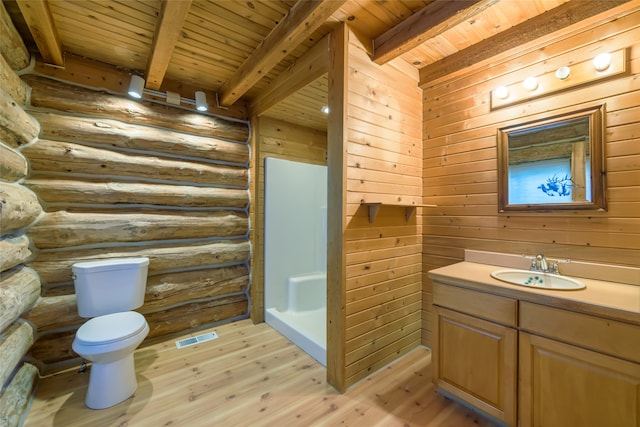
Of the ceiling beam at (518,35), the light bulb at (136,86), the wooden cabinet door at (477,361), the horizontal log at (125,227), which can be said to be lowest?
the wooden cabinet door at (477,361)

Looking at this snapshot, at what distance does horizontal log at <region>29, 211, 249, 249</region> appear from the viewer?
204 cm

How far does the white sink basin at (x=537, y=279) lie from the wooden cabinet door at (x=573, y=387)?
377 mm

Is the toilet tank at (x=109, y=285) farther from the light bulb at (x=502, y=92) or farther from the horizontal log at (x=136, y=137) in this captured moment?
the light bulb at (x=502, y=92)

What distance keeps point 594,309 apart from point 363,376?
4.79ft

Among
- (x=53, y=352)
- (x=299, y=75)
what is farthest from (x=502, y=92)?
(x=53, y=352)

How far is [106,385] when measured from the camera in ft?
5.68

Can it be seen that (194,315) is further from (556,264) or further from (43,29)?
(556,264)

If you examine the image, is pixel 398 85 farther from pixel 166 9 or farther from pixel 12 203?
pixel 12 203

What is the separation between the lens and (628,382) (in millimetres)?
1148

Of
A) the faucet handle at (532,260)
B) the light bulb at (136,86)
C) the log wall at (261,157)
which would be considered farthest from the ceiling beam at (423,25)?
the light bulb at (136,86)

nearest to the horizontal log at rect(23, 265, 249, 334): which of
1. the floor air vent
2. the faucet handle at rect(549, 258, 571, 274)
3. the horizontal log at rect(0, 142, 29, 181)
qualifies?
the floor air vent

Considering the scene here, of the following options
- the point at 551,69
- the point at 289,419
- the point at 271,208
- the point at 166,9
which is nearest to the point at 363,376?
the point at 289,419

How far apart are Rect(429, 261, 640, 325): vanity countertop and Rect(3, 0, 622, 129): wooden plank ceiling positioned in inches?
62.0

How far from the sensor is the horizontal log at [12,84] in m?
1.65
